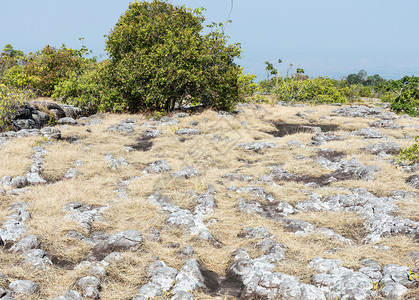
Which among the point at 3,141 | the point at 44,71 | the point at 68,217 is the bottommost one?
the point at 68,217

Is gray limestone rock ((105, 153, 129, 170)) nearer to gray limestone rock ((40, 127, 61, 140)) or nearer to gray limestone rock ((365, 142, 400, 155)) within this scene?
gray limestone rock ((40, 127, 61, 140))

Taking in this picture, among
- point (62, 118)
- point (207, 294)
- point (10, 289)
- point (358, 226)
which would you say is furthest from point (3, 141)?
point (358, 226)

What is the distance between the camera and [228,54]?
20.5 meters

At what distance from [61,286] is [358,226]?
224 inches

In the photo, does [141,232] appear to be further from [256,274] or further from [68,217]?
[256,274]

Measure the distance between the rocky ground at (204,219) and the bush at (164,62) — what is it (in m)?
5.18

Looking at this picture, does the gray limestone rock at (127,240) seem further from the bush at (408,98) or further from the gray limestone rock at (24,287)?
the bush at (408,98)

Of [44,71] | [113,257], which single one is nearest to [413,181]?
[113,257]

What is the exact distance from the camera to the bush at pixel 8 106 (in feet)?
48.0

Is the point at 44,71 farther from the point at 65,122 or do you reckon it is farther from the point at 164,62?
the point at 164,62

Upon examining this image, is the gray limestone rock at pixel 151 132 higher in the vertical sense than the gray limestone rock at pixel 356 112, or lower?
lower

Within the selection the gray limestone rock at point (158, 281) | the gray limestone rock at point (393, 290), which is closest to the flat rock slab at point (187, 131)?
the gray limestone rock at point (158, 281)

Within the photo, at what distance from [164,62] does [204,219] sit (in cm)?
1271

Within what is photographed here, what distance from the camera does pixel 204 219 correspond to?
7613 mm
